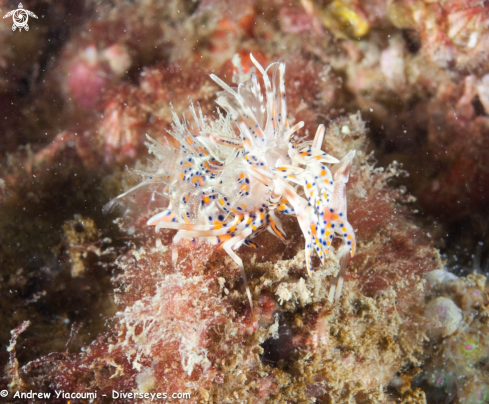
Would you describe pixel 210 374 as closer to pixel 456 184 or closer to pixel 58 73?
pixel 456 184

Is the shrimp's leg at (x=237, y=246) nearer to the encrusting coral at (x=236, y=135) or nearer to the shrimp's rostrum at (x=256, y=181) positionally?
the shrimp's rostrum at (x=256, y=181)

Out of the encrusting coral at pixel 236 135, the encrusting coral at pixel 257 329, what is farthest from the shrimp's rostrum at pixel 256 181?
the encrusting coral at pixel 236 135

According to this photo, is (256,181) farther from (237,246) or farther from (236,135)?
(236,135)

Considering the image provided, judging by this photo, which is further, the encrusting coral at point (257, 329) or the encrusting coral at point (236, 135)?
the encrusting coral at point (236, 135)

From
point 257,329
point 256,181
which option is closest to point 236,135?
point 256,181

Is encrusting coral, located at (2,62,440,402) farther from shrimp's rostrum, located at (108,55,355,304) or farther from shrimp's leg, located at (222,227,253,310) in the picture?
shrimp's rostrum, located at (108,55,355,304)

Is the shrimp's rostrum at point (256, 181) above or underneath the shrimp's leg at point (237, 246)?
above

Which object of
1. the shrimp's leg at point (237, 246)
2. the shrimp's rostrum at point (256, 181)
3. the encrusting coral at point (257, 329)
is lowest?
the encrusting coral at point (257, 329)

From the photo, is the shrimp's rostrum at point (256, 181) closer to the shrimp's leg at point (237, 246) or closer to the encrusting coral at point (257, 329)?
the shrimp's leg at point (237, 246)

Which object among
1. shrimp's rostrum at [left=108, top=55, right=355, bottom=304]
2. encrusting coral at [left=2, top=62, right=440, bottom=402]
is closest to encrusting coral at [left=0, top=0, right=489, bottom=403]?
encrusting coral at [left=2, top=62, right=440, bottom=402]
